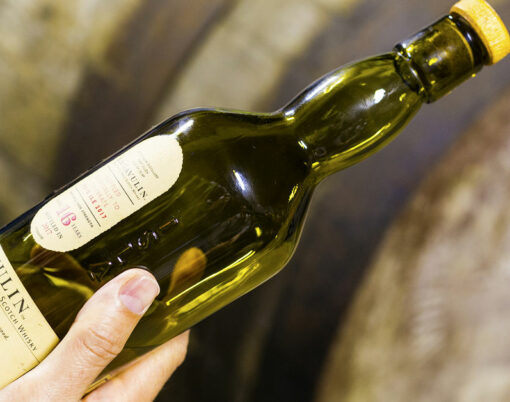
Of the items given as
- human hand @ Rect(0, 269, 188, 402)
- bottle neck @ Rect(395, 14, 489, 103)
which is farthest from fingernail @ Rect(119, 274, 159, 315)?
bottle neck @ Rect(395, 14, 489, 103)

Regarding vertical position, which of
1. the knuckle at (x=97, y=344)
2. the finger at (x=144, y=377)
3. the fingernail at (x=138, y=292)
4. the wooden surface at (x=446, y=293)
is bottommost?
the wooden surface at (x=446, y=293)

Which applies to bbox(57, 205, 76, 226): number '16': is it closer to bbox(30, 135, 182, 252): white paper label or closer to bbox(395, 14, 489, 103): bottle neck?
bbox(30, 135, 182, 252): white paper label

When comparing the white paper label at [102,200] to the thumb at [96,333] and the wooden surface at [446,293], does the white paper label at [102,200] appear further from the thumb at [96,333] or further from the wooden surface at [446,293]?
the wooden surface at [446,293]

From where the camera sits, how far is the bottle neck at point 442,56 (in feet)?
1.41

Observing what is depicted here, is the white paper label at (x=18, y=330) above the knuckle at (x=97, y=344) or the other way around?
above

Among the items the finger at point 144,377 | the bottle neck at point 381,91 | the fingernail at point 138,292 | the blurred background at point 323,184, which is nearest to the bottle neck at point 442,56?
the bottle neck at point 381,91

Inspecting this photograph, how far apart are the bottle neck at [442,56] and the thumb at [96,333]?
322 mm

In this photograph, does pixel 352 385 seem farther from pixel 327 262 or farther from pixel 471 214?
pixel 471 214

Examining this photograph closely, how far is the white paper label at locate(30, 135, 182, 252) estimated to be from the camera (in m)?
0.40

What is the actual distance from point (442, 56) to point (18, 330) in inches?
18.0

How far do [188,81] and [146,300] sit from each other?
0.45 meters

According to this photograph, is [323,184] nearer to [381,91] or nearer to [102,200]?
[381,91]

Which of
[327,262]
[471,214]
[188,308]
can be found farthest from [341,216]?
[188,308]

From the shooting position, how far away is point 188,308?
485 mm
